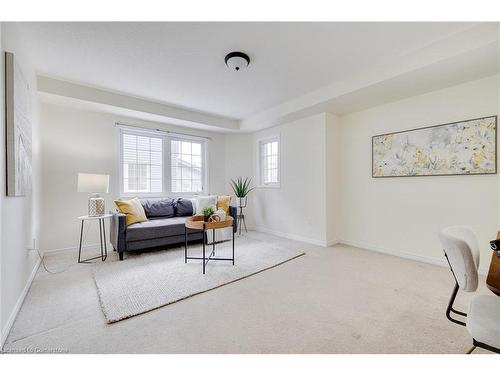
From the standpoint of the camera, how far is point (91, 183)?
305 centimetres

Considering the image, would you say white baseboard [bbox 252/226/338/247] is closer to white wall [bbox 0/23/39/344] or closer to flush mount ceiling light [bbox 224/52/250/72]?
flush mount ceiling light [bbox 224/52/250/72]

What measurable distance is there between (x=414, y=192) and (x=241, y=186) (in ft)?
10.2

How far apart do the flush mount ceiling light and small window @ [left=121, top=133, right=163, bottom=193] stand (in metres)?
2.53

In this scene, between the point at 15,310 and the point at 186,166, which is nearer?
the point at 15,310

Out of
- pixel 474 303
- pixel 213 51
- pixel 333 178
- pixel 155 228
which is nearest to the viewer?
pixel 474 303

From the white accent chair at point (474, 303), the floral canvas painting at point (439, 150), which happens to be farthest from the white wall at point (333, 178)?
the white accent chair at point (474, 303)

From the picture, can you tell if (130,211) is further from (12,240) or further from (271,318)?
(271,318)

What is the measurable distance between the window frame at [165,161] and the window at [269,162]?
4.17 feet

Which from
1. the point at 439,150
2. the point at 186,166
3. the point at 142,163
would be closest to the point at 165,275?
the point at 142,163

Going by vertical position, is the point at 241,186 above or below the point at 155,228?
above

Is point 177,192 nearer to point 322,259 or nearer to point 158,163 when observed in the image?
point 158,163

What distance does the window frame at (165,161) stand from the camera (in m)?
3.96

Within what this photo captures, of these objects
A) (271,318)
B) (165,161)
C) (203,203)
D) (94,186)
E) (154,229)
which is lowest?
(271,318)
